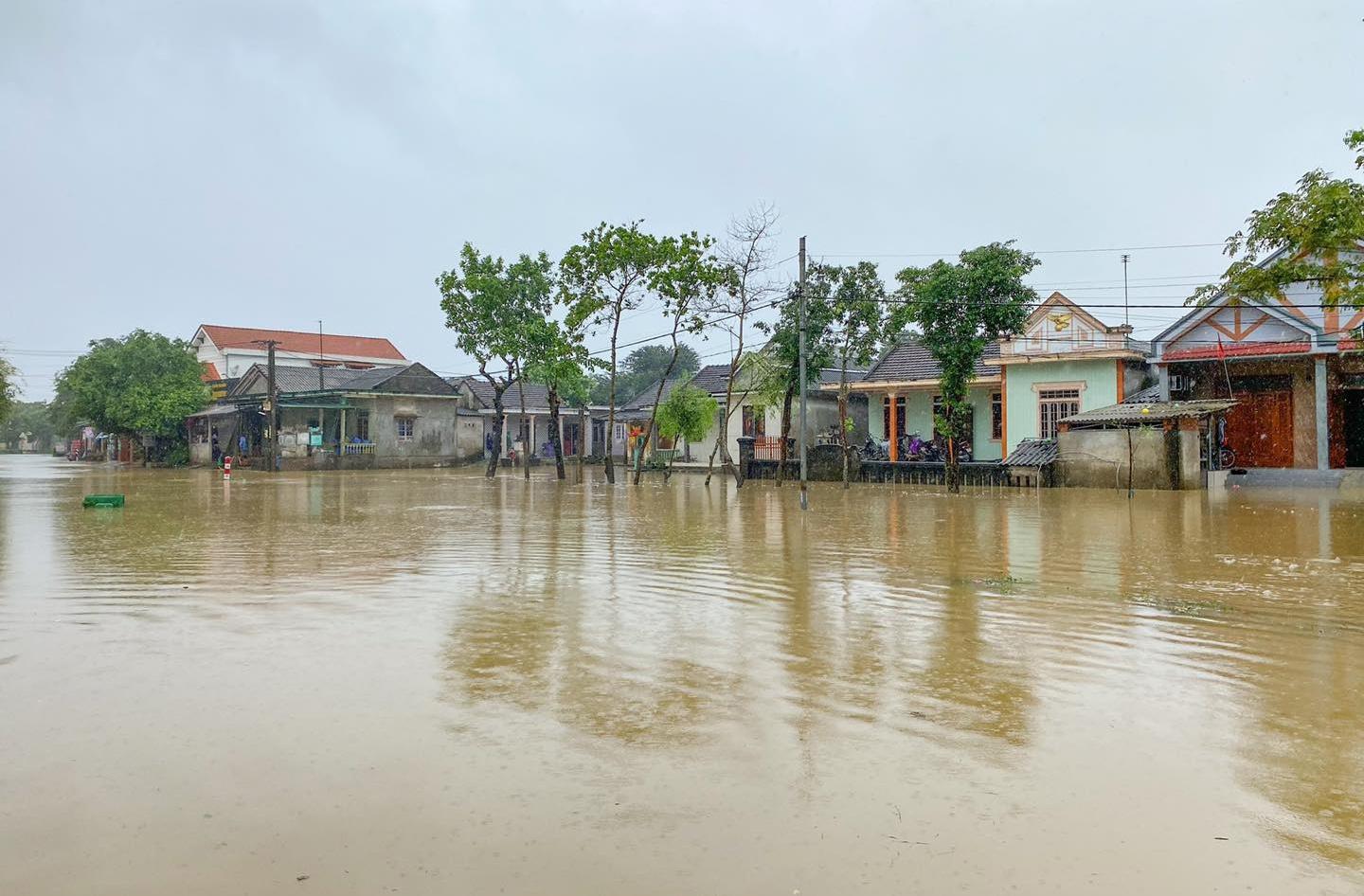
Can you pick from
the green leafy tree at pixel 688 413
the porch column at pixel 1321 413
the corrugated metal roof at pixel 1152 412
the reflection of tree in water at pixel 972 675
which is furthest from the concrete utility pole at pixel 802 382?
the green leafy tree at pixel 688 413

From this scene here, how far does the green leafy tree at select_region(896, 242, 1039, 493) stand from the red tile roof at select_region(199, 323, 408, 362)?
163 feet

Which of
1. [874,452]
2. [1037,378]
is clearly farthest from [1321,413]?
[874,452]

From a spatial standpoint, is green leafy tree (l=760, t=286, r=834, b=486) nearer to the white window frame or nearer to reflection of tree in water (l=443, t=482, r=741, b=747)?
the white window frame

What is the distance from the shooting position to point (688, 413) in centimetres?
4119

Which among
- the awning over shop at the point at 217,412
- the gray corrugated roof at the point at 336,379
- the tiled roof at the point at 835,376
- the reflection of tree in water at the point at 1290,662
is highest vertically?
the gray corrugated roof at the point at 336,379

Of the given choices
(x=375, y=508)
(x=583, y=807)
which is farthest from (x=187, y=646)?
(x=375, y=508)

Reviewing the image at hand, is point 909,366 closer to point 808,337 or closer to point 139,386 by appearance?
point 808,337

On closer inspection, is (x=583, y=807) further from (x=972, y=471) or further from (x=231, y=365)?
(x=231, y=365)

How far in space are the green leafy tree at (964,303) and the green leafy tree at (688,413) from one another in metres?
14.5

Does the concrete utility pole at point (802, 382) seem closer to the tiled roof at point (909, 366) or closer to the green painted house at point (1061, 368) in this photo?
the green painted house at point (1061, 368)

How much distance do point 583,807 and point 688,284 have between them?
2743 centimetres

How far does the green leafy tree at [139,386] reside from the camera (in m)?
51.1

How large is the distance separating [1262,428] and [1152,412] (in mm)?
6782

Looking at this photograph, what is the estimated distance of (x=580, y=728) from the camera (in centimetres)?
539
